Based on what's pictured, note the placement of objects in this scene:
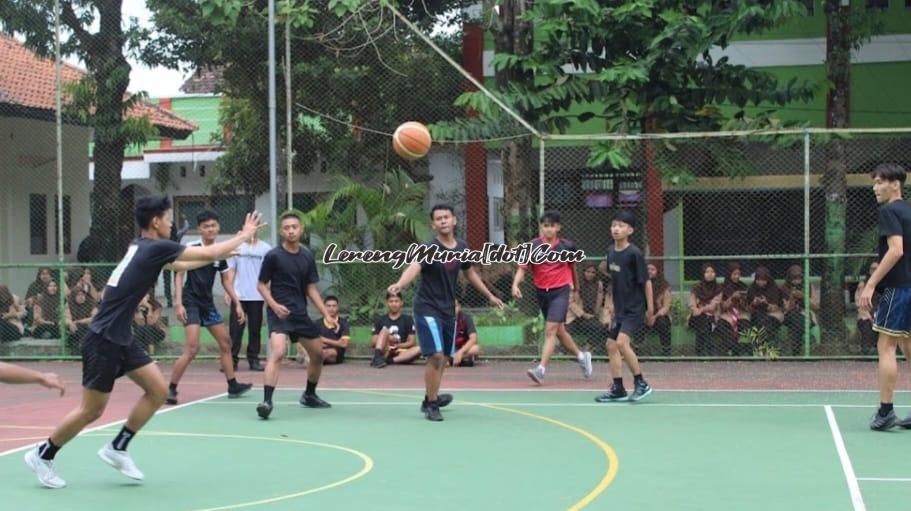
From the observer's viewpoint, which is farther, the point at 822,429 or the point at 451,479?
the point at 822,429

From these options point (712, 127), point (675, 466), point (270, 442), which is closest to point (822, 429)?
point (675, 466)

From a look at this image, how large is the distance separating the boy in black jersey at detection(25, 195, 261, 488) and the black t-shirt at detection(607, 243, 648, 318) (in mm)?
4934

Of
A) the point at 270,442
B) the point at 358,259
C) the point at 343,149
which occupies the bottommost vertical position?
the point at 270,442

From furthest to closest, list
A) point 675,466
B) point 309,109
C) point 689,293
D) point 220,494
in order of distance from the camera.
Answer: point 309,109 → point 689,293 → point 675,466 → point 220,494

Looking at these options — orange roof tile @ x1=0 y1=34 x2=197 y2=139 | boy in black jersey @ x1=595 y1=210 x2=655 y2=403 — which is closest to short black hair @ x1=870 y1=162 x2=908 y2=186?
boy in black jersey @ x1=595 y1=210 x2=655 y2=403

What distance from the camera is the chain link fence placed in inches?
643

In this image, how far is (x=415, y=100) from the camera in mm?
20438

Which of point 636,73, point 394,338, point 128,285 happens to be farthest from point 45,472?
point 636,73

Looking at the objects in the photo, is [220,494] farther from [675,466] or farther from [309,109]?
[309,109]

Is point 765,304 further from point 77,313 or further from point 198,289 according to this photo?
point 77,313

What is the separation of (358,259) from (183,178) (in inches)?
426

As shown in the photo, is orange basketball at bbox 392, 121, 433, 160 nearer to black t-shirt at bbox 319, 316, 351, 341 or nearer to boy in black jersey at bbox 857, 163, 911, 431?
black t-shirt at bbox 319, 316, 351, 341

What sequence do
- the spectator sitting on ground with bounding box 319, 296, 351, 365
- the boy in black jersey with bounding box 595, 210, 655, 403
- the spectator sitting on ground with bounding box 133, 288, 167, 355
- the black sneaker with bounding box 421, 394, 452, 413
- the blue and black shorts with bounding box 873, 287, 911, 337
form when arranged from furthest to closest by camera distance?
the spectator sitting on ground with bounding box 133, 288, 167, 355
the spectator sitting on ground with bounding box 319, 296, 351, 365
the boy in black jersey with bounding box 595, 210, 655, 403
the black sneaker with bounding box 421, 394, 452, 413
the blue and black shorts with bounding box 873, 287, 911, 337

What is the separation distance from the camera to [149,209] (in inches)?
329
